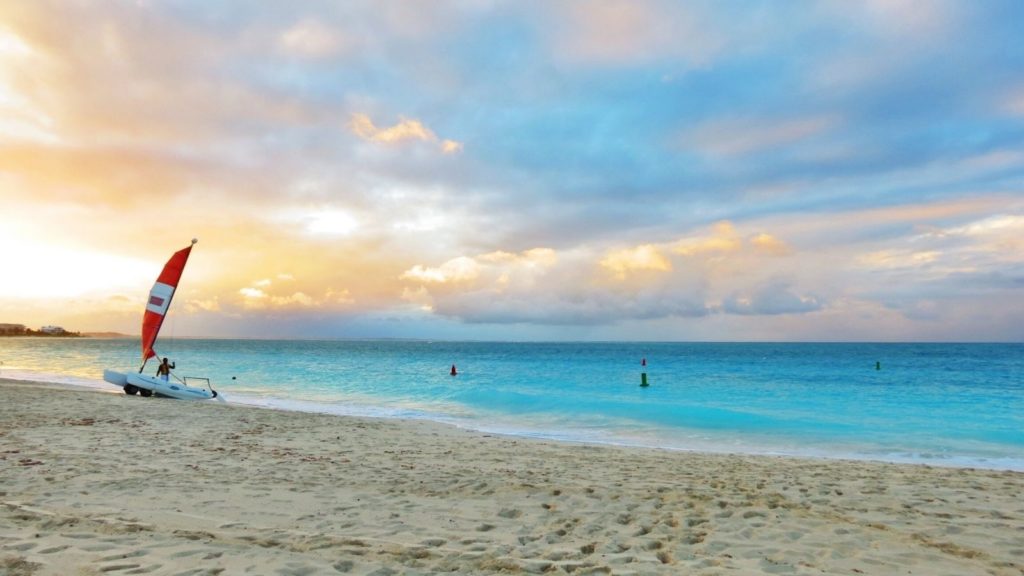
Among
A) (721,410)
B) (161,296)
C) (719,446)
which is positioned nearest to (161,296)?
(161,296)

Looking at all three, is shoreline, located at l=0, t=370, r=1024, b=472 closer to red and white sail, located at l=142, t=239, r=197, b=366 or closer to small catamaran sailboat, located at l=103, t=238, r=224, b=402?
small catamaran sailboat, located at l=103, t=238, r=224, b=402

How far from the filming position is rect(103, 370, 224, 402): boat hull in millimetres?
21438


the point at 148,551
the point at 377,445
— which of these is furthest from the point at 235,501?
the point at 377,445

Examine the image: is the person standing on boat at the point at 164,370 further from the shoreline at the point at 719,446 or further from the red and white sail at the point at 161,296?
the shoreline at the point at 719,446

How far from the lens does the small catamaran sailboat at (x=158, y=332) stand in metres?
21.6

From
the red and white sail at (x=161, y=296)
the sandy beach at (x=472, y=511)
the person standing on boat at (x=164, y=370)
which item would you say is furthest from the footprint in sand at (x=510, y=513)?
the person standing on boat at (x=164, y=370)

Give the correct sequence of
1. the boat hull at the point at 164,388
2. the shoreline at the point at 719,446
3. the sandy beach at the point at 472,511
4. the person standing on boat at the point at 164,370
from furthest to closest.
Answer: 1. the person standing on boat at the point at 164,370
2. the boat hull at the point at 164,388
3. the shoreline at the point at 719,446
4. the sandy beach at the point at 472,511

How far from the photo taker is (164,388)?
71.5 feet

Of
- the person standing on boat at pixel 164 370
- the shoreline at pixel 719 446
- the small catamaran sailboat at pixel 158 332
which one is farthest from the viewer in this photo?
the person standing on boat at pixel 164 370

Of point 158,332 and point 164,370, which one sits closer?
point 158,332

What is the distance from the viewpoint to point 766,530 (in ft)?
20.2

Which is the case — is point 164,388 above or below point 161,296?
below

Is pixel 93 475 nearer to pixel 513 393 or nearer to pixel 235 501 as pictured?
pixel 235 501

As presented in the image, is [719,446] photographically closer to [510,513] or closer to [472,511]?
[510,513]
